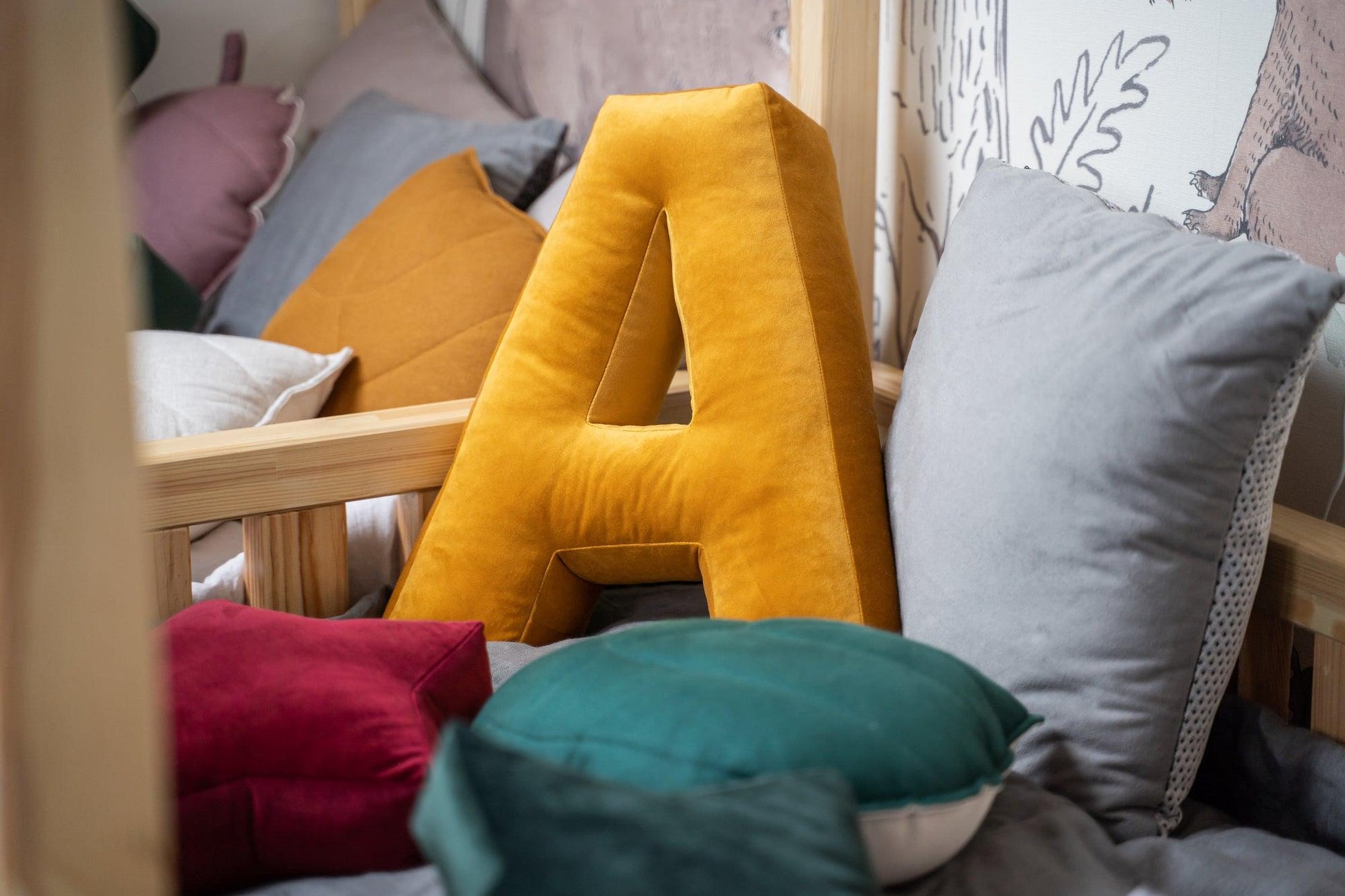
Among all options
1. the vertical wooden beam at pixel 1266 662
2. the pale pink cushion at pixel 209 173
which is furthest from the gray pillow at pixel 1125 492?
the pale pink cushion at pixel 209 173

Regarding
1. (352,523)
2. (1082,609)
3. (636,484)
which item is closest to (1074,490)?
(1082,609)

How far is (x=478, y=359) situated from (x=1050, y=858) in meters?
0.72

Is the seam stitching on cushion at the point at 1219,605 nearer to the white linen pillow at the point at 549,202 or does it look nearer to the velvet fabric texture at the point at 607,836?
the velvet fabric texture at the point at 607,836

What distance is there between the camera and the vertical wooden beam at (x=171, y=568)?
2.71 feet

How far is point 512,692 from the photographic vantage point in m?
0.58

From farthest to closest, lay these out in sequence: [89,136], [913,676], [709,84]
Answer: [709,84]
[913,676]
[89,136]

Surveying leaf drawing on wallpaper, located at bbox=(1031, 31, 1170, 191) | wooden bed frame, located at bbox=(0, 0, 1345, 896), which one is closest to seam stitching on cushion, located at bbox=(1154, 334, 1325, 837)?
leaf drawing on wallpaper, located at bbox=(1031, 31, 1170, 191)

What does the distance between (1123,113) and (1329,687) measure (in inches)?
17.3

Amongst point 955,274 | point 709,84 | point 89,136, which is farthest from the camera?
point 709,84

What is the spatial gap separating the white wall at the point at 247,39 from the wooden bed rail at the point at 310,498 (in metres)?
1.51

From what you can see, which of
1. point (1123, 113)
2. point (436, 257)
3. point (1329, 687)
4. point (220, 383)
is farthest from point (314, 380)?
point (1329, 687)

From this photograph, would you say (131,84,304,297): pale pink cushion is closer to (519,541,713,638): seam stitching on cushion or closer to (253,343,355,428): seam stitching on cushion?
(253,343,355,428): seam stitching on cushion

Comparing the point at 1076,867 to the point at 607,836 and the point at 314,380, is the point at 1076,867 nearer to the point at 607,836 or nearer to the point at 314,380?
the point at 607,836

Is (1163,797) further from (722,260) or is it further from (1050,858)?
(722,260)
